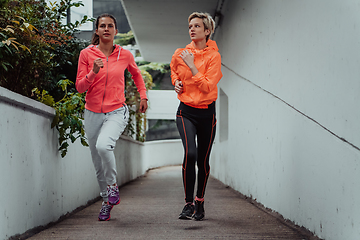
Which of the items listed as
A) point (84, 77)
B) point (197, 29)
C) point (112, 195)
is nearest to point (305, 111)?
point (197, 29)

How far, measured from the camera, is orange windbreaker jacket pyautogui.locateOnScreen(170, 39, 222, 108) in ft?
11.7

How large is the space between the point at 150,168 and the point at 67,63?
11.2 m

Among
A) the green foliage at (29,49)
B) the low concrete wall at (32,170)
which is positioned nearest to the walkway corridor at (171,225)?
the low concrete wall at (32,170)

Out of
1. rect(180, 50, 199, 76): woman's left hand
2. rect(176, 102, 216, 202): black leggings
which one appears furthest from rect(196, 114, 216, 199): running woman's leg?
rect(180, 50, 199, 76): woman's left hand

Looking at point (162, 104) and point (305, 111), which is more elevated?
point (162, 104)

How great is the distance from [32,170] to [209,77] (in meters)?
1.68

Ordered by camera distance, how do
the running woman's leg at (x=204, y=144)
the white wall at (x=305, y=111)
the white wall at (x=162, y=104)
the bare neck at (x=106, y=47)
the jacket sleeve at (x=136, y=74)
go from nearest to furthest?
1. the white wall at (x=305, y=111)
2. the running woman's leg at (x=204, y=144)
3. the bare neck at (x=106, y=47)
4. the jacket sleeve at (x=136, y=74)
5. the white wall at (x=162, y=104)

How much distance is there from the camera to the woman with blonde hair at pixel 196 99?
3.60m

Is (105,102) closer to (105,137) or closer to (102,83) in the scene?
(102,83)

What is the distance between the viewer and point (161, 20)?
942cm

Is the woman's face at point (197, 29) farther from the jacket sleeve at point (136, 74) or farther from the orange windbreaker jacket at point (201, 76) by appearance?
the jacket sleeve at point (136, 74)

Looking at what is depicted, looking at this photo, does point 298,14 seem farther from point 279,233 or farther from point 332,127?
point 279,233

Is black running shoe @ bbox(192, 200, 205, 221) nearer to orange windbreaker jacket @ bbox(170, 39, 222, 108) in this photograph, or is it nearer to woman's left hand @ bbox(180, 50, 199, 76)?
orange windbreaker jacket @ bbox(170, 39, 222, 108)

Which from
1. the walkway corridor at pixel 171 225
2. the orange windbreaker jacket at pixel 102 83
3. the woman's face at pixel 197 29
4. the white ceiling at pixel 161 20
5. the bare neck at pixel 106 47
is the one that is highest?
the white ceiling at pixel 161 20
